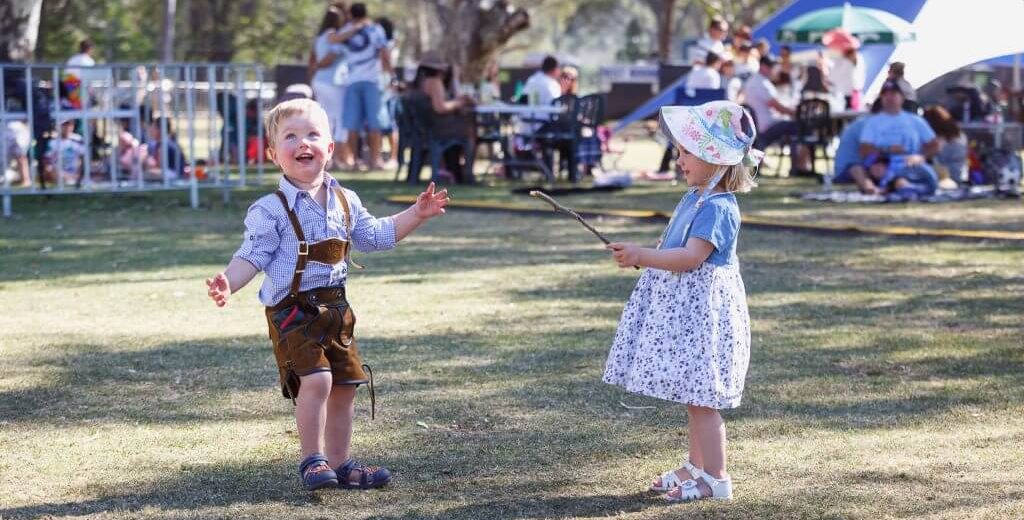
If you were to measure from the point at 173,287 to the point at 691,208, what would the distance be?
5006mm

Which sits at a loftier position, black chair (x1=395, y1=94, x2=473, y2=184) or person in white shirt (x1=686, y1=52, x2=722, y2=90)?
person in white shirt (x1=686, y1=52, x2=722, y2=90)

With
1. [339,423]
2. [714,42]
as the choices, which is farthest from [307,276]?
[714,42]

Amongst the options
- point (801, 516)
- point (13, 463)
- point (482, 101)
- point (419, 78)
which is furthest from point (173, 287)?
point (482, 101)

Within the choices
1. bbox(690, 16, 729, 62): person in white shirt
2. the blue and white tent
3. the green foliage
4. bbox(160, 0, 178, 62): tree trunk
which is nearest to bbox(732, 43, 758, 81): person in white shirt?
bbox(690, 16, 729, 62): person in white shirt

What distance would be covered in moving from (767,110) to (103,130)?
777 centimetres

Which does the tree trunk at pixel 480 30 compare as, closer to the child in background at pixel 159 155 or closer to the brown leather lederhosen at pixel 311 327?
the child in background at pixel 159 155

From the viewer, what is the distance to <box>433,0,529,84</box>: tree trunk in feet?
71.6

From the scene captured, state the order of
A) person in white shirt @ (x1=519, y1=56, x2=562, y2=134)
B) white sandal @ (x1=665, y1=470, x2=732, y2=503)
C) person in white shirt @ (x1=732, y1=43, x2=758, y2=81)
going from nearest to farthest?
white sandal @ (x1=665, y1=470, x2=732, y2=503) → person in white shirt @ (x1=519, y1=56, x2=562, y2=134) → person in white shirt @ (x1=732, y1=43, x2=758, y2=81)

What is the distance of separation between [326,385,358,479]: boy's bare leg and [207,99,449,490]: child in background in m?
0.03

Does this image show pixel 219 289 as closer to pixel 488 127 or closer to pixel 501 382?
pixel 501 382

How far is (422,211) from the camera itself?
15.3ft

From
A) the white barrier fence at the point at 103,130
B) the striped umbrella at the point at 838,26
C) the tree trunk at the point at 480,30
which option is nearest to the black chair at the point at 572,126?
the striped umbrella at the point at 838,26

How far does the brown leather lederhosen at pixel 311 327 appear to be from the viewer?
14.7ft

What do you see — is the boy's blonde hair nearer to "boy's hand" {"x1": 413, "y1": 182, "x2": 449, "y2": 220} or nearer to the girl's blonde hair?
"boy's hand" {"x1": 413, "y1": 182, "x2": 449, "y2": 220}
